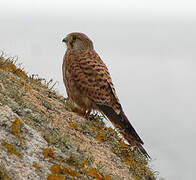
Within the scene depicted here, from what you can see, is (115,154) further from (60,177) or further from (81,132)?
(60,177)

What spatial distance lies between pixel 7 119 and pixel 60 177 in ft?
2.50

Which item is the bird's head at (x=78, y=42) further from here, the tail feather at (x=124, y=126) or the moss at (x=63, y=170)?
the moss at (x=63, y=170)

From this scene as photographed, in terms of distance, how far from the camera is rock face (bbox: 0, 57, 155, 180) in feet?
12.1

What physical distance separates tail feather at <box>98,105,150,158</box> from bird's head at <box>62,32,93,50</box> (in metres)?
1.18

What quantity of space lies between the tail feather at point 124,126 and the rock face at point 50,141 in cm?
11

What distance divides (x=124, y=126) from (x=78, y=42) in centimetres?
170

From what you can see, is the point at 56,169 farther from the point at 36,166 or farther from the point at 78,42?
the point at 78,42

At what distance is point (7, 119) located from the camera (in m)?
3.98

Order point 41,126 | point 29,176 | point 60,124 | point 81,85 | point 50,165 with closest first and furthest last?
point 29,176 < point 50,165 < point 41,126 < point 60,124 < point 81,85

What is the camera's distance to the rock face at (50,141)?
3.68 meters

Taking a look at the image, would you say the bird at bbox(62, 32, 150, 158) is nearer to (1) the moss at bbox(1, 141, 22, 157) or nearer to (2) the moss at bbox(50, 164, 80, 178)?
(2) the moss at bbox(50, 164, 80, 178)

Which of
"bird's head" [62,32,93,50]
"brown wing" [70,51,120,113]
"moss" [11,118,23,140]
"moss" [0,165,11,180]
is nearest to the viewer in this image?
"moss" [0,165,11,180]

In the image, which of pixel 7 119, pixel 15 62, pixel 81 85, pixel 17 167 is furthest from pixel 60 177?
pixel 15 62

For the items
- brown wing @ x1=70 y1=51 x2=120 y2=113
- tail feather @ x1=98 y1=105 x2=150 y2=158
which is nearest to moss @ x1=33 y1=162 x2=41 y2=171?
tail feather @ x1=98 y1=105 x2=150 y2=158
